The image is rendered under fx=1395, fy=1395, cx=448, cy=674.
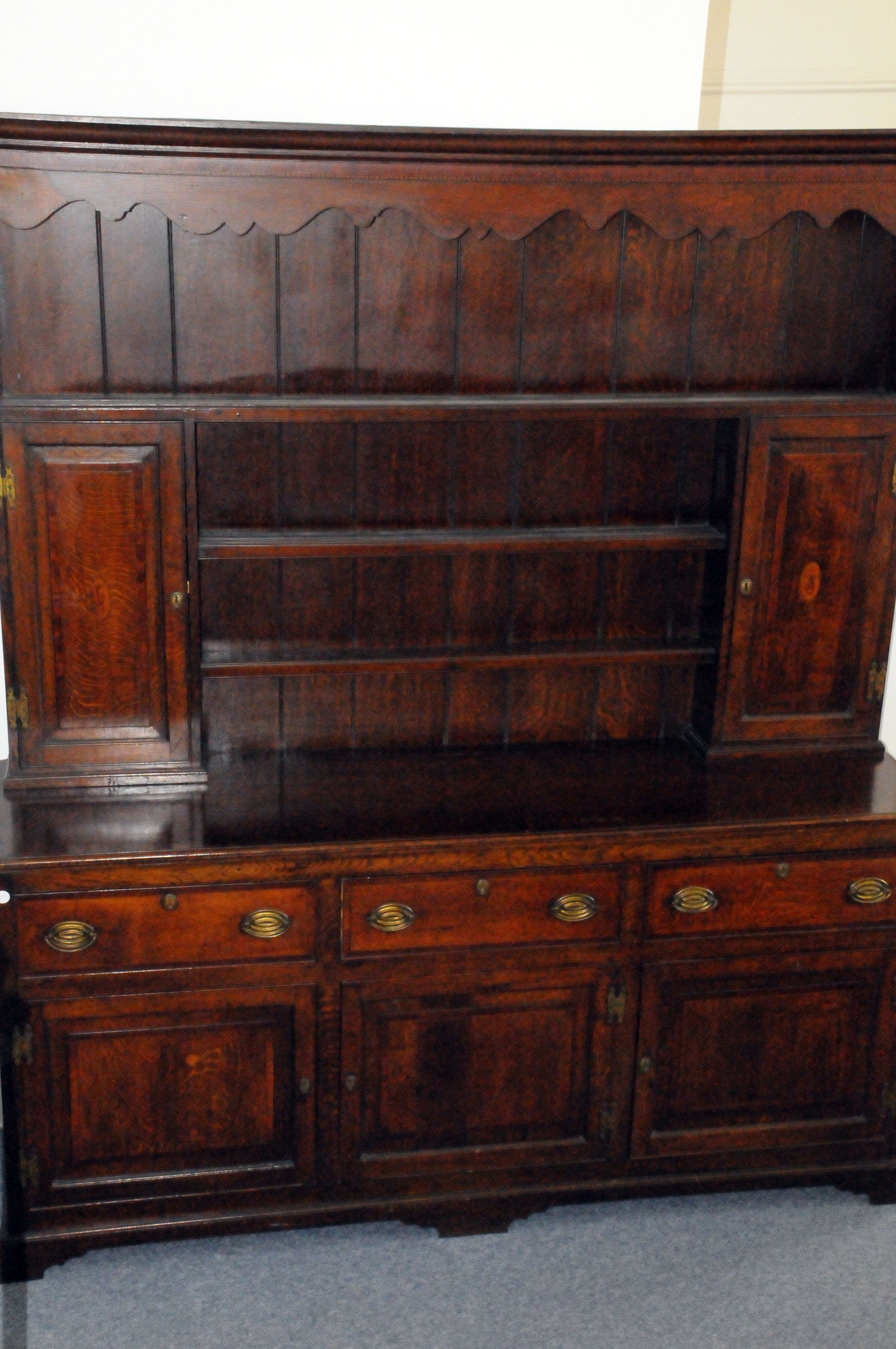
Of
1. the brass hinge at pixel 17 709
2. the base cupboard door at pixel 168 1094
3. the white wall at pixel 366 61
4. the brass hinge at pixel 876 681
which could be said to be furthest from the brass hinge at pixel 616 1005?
the white wall at pixel 366 61

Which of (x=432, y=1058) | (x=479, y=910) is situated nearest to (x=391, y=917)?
(x=479, y=910)

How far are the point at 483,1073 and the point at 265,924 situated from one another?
0.51m

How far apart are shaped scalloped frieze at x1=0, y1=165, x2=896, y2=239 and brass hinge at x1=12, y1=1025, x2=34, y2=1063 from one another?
52.6 inches

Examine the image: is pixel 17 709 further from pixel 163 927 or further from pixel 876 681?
pixel 876 681

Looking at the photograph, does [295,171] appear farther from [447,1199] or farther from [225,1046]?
[447,1199]

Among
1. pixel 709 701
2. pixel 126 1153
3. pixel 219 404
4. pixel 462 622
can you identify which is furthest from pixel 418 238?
pixel 126 1153

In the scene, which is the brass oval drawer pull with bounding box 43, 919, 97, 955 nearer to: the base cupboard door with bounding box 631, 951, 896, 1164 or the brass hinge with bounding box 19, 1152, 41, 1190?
the brass hinge with bounding box 19, 1152, 41, 1190

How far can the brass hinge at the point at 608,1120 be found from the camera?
264 centimetres

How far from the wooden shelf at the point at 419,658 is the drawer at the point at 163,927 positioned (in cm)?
44

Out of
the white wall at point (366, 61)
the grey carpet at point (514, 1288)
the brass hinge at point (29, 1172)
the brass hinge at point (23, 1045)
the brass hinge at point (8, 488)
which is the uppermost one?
the white wall at point (366, 61)

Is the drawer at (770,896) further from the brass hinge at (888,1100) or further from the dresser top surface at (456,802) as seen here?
the brass hinge at (888,1100)

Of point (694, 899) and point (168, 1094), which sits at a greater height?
point (694, 899)

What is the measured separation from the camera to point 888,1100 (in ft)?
8.97

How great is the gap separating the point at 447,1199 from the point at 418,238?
1.78 meters
